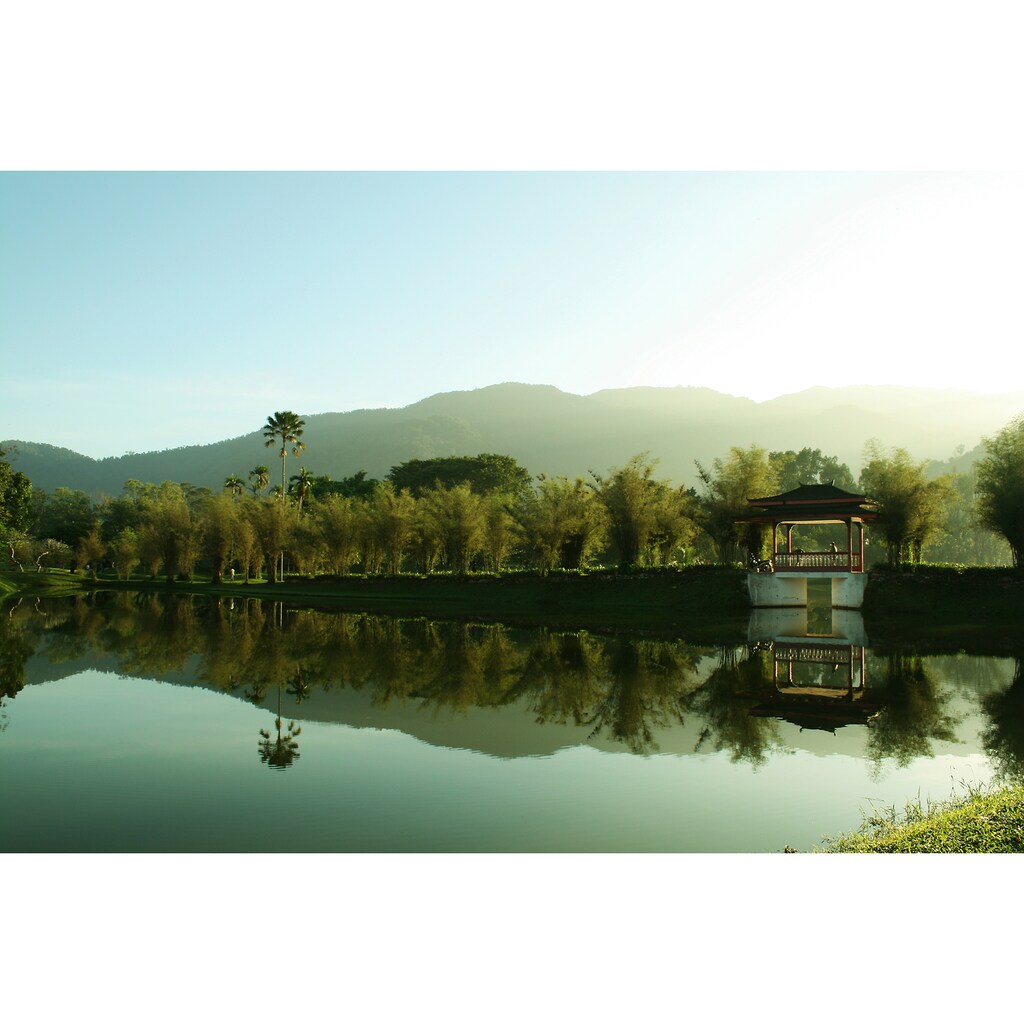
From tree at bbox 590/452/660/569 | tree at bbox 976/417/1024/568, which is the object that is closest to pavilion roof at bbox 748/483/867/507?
tree at bbox 976/417/1024/568

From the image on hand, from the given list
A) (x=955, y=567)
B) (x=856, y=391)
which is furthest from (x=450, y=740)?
(x=856, y=391)

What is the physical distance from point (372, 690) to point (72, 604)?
25.6 m

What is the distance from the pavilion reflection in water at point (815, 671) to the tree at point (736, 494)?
5.78 metres

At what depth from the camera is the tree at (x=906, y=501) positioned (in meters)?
29.0

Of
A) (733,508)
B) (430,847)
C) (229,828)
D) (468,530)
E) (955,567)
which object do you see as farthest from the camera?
(468,530)

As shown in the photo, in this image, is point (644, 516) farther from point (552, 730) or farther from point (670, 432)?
point (670, 432)

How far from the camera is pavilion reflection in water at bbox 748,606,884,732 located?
34.4ft

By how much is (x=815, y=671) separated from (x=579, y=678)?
4231mm

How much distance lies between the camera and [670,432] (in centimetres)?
13400

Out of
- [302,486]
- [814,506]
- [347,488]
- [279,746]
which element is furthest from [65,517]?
[279,746]

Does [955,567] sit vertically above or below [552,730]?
above

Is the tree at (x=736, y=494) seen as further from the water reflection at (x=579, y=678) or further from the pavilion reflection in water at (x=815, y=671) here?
the water reflection at (x=579, y=678)

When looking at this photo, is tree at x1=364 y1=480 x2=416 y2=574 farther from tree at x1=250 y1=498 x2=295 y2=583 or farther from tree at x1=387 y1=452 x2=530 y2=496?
tree at x1=387 y1=452 x2=530 y2=496

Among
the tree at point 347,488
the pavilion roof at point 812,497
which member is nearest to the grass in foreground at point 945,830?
the pavilion roof at point 812,497
